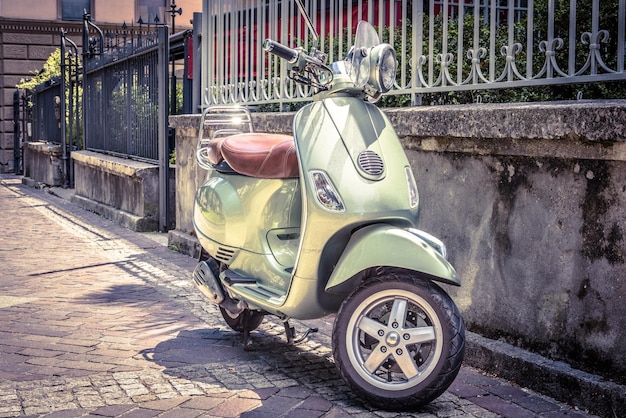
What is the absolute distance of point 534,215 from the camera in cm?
410

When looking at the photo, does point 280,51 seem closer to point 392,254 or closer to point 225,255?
point 392,254

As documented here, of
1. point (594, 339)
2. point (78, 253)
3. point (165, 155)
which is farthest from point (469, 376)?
point (165, 155)

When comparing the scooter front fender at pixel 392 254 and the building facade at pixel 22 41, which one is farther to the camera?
the building facade at pixel 22 41

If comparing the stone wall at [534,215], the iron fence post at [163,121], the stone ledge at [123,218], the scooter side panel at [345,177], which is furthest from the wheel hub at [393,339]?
the stone ledge at [123,218]

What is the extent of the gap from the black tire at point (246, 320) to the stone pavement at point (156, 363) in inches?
3.2

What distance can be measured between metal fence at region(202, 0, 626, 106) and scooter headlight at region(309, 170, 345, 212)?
1.19 m

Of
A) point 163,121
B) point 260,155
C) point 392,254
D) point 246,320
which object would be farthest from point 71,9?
point 392,254

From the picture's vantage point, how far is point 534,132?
4004mm

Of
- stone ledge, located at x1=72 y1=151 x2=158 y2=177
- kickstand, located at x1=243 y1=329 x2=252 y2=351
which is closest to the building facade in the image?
stone ledge, located at x1=72 y1=151 x2=158 y2=177

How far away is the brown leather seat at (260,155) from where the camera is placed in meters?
4.32

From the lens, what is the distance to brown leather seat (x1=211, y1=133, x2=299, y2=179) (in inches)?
170

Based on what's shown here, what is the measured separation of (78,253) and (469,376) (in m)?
5.05

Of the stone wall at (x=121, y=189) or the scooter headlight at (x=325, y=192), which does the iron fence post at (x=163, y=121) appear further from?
the scooter headlight at (x=325, y=192)

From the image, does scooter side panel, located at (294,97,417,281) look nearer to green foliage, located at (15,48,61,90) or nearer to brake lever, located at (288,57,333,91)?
brake lever, located at (288,57,333,91)
